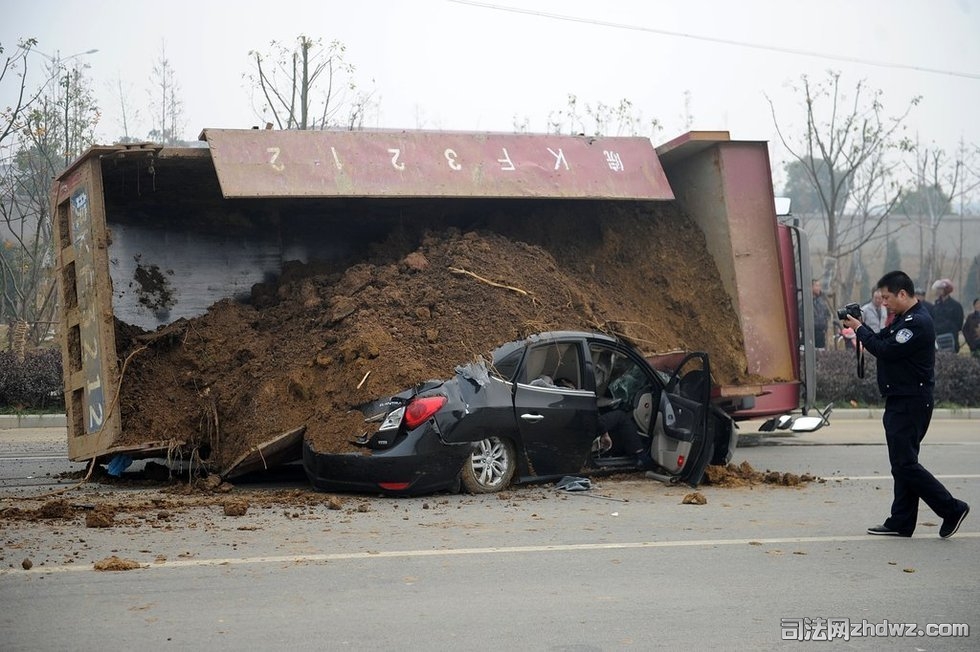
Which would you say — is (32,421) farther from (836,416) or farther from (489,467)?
(836,416)

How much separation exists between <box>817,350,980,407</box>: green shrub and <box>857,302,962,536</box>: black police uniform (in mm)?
10080

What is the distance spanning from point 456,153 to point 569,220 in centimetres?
186

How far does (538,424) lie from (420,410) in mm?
1142

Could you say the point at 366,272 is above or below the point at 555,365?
above

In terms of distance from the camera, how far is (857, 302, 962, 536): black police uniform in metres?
7.07

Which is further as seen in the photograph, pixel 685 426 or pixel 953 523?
pixel 685 426

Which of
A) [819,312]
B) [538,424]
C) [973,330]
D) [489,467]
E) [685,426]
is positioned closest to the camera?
[489,467]

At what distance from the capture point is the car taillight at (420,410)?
8.03 m

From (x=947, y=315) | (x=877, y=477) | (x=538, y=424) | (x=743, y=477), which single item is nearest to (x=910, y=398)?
(x=743, y=477)

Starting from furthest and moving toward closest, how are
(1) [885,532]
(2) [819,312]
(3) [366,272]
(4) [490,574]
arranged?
(2) [819,312] < (3) [366,272] < (1) [885,532] < (4) [490,574]

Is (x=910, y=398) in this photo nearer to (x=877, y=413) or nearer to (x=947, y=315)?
(x=877, y=413)

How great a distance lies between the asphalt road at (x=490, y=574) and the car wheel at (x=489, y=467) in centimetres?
21

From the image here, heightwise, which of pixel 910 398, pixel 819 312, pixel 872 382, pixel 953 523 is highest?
pixel 819 312

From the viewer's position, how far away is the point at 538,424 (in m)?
8.68
